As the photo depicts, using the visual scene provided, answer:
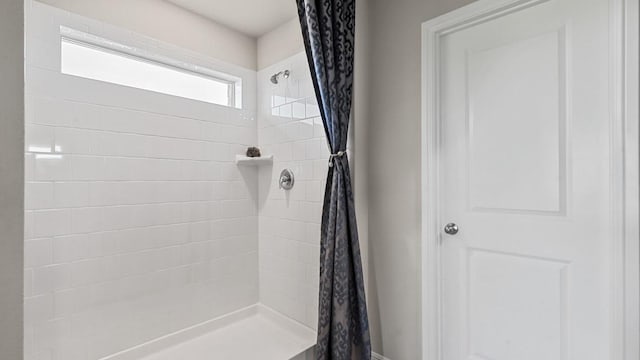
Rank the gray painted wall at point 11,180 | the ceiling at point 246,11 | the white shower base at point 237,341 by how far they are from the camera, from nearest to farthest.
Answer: the gray painted wall at point 11,180 < the white shower base at point 237,341 < the ceiling at point 246,11

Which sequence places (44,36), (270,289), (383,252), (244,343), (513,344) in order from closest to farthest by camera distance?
1. (513,344)
2. (44,36)
3. (383,252)
4. (244,343)
5. (270,289)

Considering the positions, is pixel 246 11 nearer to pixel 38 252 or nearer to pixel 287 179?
pixel 287 179

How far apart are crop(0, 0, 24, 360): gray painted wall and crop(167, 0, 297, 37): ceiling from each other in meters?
1.54

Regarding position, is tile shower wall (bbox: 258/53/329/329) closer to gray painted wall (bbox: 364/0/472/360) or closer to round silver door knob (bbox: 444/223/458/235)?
gray painted wall (bbox: 364/0/472/360)

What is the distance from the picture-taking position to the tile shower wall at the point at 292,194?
194 centimetres

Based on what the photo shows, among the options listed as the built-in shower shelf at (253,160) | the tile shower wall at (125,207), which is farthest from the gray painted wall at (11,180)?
the built-in shower shelf at (253,160)

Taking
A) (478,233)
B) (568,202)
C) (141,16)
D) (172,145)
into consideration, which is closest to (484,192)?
(478,233)

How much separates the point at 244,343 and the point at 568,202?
1.82m

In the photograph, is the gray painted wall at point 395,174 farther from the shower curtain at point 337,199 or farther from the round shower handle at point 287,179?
the round shower handle at point 287,179

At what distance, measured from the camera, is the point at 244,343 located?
6.19 feet

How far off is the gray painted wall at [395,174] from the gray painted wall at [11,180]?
4.79 feet

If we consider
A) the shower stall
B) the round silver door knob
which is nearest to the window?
the shower stall

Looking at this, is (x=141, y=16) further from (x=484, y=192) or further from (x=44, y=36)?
(x=484, y=192)

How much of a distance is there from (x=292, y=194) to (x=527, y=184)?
4.32ft
